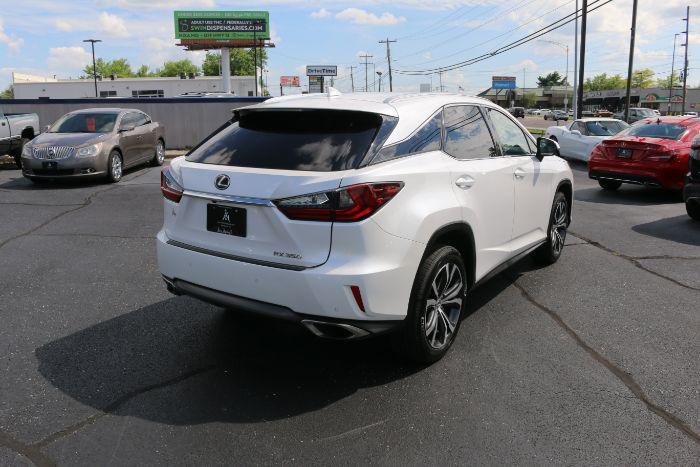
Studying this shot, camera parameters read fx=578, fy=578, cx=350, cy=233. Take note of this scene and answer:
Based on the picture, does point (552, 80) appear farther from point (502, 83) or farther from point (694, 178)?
point (694, 178)

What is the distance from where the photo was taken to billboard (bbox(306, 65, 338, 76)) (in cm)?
4972

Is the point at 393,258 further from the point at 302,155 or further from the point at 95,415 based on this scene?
the point at 95,415

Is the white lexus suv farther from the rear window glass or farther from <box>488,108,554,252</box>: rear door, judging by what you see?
<box>488,108,554,252</box>: rear door

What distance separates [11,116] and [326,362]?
14.3m

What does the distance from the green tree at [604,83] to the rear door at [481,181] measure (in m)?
159

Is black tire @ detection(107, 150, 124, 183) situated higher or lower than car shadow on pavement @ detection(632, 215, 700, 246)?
higher

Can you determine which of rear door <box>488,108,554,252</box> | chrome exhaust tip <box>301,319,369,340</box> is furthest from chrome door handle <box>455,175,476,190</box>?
chrome exhaust tip <box>301,319,369,340</box>

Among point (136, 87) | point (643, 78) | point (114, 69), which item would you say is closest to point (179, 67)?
point (114, 69)

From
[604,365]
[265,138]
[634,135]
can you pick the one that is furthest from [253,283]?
[634,135]

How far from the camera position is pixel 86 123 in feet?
42.5

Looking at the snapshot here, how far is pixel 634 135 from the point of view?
38.3ft

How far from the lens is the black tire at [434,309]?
11.5ft

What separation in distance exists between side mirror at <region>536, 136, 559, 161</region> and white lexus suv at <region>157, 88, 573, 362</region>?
52.1 inches

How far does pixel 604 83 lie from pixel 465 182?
563 feet
